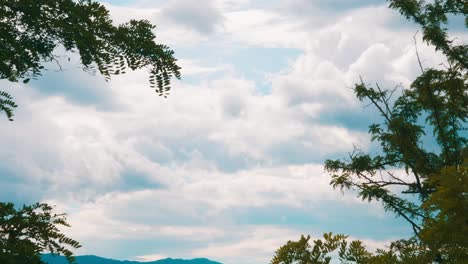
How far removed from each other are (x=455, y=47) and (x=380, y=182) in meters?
4.53

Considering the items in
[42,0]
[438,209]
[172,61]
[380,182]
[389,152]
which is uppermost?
[389,152]

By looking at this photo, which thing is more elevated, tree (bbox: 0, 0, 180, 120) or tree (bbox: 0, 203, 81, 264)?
tree (bbox: 0, 0, 180, 120)

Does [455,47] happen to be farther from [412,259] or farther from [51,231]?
[51,231]

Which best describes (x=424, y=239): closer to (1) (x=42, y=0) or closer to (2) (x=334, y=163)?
(1) (x=42, y=0)

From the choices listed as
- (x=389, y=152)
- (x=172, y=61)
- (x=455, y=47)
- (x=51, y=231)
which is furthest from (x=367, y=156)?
(x=51, y=231)

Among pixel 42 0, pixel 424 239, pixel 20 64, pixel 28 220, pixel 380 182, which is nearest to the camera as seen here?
pixel 424 239

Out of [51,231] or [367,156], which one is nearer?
[51,231]

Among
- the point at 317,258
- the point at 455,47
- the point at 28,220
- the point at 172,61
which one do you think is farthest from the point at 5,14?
the point at 455,47

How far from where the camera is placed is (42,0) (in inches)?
225

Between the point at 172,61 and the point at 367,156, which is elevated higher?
the point at 367,156

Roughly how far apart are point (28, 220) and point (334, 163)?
12800 millimetres

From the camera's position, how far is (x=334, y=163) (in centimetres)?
1689

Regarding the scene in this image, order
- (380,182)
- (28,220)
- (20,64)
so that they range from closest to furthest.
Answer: (28,220)
(20,64)
(380,182)

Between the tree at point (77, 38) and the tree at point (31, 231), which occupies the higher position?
the tree at point (77, 38)
